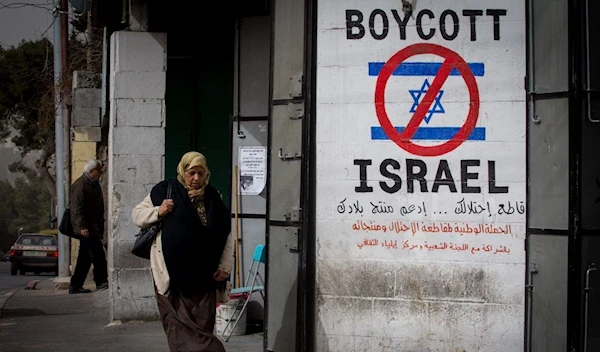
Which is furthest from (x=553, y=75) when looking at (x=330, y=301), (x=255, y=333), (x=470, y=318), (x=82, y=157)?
(x=82, y=157)

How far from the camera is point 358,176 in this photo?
695 cm

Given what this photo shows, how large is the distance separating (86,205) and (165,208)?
6.59 m

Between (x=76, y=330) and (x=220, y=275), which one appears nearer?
(x=220, y=275)

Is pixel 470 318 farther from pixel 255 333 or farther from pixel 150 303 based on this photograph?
pixel 150 303

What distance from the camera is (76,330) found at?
10.0 meters

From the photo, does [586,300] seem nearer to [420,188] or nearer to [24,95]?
[420,188]

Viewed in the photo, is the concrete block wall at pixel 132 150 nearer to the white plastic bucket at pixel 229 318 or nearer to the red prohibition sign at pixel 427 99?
the white plastic bucket at pixel 229 318

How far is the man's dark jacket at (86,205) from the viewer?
1286 cm

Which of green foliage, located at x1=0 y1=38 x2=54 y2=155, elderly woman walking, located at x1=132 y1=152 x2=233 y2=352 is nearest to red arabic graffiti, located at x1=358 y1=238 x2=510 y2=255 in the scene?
elderly woman walking, located at x1=132 y1=152 x2=233 y2=352

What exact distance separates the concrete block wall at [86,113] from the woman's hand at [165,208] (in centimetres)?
961

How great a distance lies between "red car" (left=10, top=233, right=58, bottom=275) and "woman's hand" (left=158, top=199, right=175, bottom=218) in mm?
27086

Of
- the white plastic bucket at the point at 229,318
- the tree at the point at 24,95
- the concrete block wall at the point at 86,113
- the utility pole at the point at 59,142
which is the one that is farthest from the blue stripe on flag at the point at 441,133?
the tree at the point at 24,95

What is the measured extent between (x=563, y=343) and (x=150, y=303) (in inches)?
197

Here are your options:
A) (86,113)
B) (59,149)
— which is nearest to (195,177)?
(86,113)
